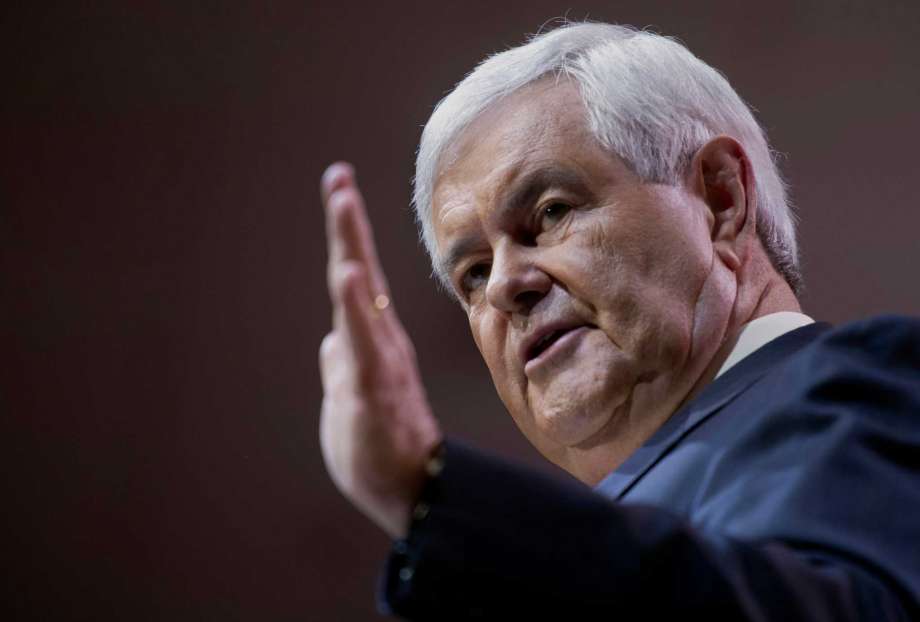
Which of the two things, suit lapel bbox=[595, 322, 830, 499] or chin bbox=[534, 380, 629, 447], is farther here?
chin bbox=[534, 380, 629, 447]

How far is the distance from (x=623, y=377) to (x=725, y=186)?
0.33 m

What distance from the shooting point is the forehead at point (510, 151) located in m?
1.51

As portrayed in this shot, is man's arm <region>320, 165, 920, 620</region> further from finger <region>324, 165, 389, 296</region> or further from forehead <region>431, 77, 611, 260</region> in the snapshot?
forehead <region>431, 77, 611, 260</region>

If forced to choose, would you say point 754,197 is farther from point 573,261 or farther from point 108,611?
point 108,611

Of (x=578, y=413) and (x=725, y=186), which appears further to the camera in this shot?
(x=725, y=186)

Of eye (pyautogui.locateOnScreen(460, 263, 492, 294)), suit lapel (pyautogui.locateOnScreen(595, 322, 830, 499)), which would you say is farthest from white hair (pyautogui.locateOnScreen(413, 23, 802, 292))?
suit lapel (pyautogui.locateOnScreen(595, 322, 830, 499))

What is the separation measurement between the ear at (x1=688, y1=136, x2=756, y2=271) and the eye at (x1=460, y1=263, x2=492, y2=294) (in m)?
0.29

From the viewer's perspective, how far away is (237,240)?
2.22 m

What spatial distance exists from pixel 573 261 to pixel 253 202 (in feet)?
3.06

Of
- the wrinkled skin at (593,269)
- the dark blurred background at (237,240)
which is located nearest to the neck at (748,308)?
the wrinkled skin at (593,269)

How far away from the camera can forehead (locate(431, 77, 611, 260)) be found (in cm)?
151

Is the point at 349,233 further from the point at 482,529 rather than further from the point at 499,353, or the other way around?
the point at 499,353

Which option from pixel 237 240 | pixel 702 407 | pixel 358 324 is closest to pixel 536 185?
pixel 702 407

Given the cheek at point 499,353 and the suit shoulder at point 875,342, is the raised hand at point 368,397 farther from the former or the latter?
the cheek at point 499,353
